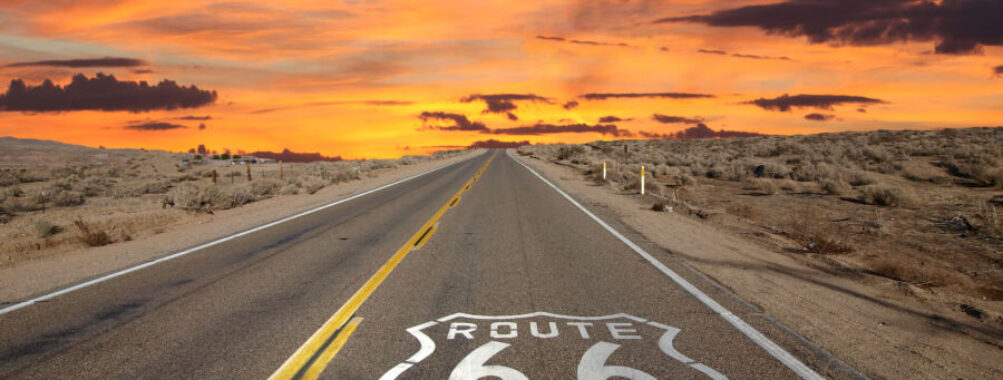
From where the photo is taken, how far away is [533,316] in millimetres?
5461

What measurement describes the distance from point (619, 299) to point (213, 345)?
4.05m

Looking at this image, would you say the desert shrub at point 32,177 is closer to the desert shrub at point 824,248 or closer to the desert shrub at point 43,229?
the desert shrub at point 43,229

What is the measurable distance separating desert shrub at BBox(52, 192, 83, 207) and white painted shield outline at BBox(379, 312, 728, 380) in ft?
88.7

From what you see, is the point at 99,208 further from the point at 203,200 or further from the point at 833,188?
the point at 833,188

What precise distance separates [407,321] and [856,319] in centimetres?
465

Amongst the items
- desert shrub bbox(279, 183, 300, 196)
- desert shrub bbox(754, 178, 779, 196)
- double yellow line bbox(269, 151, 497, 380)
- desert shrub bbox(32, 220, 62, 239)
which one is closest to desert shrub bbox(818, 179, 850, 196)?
desert shrub bbox(754, 178, 779, 196)

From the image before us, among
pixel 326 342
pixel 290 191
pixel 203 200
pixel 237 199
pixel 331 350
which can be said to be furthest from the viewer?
pixel 290 191

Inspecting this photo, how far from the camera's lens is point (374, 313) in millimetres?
5582

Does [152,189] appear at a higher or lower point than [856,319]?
lower

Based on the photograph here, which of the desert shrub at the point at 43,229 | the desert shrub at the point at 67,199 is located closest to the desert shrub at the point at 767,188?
the desert shrub at the point at 43,229

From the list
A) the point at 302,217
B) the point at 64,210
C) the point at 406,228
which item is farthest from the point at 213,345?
the point at 64,210

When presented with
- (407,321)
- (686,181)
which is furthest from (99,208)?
(686,181)

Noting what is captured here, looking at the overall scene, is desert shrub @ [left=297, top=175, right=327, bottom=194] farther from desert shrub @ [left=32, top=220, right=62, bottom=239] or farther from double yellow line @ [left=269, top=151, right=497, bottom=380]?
double yellow line @ [left=269, top=151, right=497, bottom=380]

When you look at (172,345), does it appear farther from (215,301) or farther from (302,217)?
(302,217)
